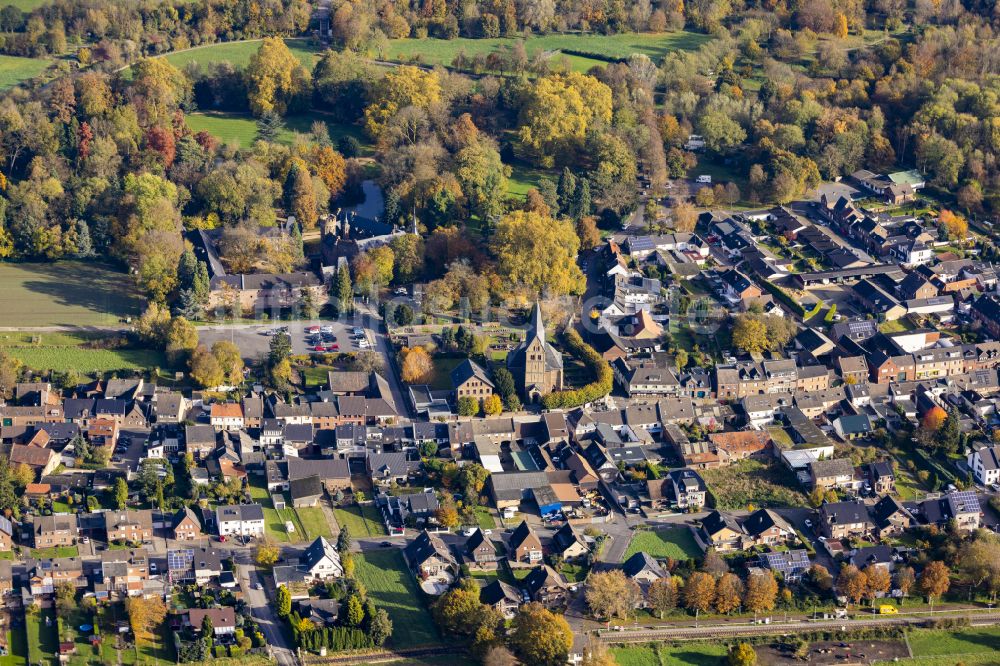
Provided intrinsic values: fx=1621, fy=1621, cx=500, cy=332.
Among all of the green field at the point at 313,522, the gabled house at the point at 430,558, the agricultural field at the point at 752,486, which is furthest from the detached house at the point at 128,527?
the agricultural field at the point at 752,486

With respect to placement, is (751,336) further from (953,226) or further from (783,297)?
(953,226)

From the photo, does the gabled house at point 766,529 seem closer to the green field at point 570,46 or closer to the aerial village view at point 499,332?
the aerial village view at point 499,332

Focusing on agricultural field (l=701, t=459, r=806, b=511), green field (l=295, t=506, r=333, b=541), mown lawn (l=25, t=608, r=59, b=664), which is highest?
mown lawn (l=25, t=608, r=59, b=664)

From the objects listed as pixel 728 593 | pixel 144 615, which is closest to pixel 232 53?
pixel 144 615

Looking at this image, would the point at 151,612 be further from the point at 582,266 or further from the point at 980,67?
the point at 980,67

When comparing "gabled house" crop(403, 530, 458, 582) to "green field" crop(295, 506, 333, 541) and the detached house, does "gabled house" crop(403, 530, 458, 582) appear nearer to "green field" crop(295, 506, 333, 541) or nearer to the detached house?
"green field" crop(295, 506, 333, 541)

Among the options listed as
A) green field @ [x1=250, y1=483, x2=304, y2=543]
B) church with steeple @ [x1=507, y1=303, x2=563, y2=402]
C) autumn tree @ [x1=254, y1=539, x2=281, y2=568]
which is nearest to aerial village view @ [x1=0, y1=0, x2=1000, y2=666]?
church with steeple @ [x1=507, y1=303, x2=563, y2=402]
